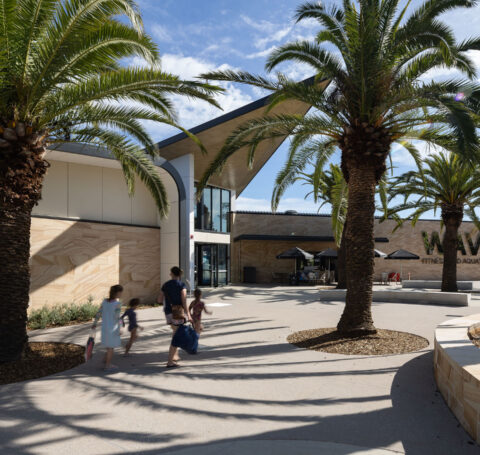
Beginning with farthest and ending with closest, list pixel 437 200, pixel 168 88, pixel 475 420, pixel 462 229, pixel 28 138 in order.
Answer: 1. pixel 462 229
2. pixel 437 200
3. pixel 168 88
4. pixel 28 138
5. pixel 475 420

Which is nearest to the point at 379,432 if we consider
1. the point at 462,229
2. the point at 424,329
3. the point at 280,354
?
the point at 280,354

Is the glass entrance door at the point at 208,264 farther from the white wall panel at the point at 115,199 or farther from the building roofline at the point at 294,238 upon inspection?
the white wall panel at the point at 115,199

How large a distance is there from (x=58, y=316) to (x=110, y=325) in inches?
242

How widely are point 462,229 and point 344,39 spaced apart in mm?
28748

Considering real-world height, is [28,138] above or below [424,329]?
above

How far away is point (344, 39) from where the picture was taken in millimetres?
9523

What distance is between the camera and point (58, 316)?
11977mm

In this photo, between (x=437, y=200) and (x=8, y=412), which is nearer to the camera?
(x=8, y=412)

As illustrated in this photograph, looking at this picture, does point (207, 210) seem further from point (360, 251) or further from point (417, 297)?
point (360, 251)

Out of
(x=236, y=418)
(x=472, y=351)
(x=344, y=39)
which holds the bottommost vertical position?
(x=236, y=418)

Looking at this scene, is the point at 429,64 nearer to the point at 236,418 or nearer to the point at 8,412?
the point at 236,418

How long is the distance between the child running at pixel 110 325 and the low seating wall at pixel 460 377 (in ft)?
16.9

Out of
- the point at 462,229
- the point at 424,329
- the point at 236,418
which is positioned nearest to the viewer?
the point at 236,418

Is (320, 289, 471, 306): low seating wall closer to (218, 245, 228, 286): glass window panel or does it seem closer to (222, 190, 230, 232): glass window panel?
(218, 245, 228, 286): glass window panel
